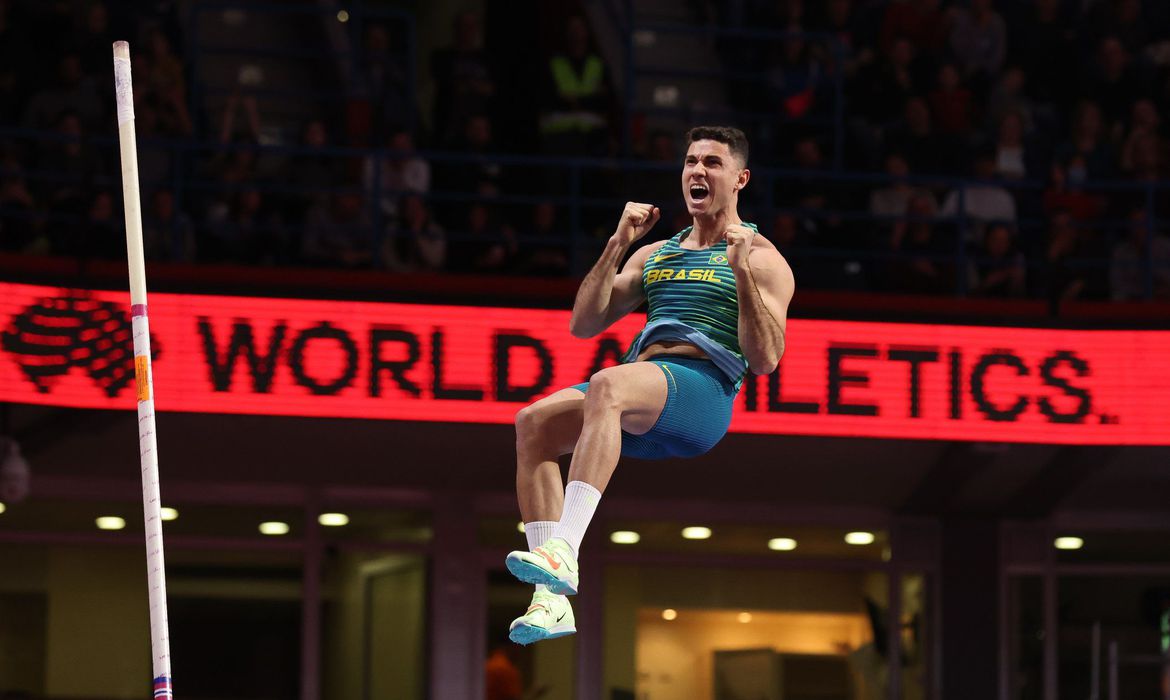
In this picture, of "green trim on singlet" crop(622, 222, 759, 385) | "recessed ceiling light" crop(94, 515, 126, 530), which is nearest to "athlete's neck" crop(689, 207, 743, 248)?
"green trim on singlet" crop(622, 222, 759, 385)

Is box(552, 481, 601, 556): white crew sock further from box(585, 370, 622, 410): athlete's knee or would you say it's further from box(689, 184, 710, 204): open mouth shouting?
box(689, 184, 710, 204): open mouth shouting

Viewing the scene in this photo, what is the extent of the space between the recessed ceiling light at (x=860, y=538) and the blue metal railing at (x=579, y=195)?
204cm

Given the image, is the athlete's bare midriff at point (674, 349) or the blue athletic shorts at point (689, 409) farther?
the athlete's bare midriff at point (674, 349)

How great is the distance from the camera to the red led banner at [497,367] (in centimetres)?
1350

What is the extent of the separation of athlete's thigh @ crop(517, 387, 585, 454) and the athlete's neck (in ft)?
2.48

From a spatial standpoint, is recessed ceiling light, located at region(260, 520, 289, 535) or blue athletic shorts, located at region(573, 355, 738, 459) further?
recessed ceiling light, located at region(260, 520, 289, 535)

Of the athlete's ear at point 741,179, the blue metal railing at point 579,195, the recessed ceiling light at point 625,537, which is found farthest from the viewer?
the recessed ceiling light at point 625,537

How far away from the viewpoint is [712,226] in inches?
322

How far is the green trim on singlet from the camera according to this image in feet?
26.6

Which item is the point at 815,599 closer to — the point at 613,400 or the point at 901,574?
the point at 901,574

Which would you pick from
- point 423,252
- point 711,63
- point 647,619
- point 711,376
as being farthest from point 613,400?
point 711,63

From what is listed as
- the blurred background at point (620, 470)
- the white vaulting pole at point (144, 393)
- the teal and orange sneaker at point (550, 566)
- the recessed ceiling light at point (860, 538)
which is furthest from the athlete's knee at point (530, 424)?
the recessed ceiling light at point (860, 538)

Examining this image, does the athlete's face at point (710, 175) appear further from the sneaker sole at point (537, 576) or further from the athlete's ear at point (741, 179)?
the sneaker sole at point (537, 576)

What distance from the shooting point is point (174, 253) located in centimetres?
1400
